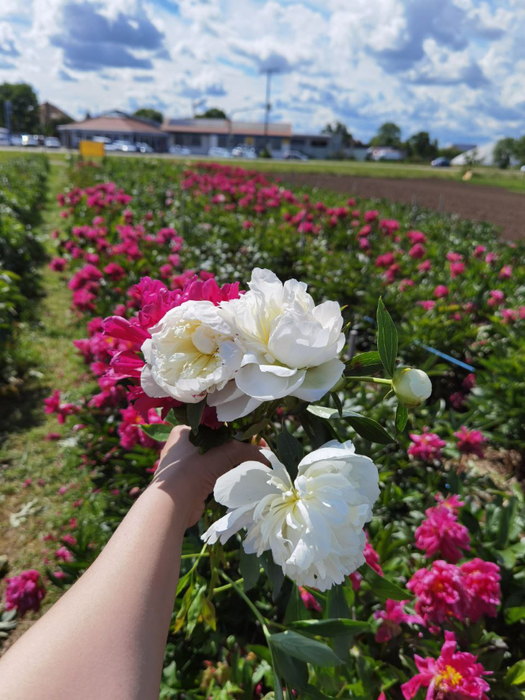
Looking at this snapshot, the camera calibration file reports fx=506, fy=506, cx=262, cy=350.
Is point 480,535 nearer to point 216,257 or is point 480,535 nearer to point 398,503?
point 398,503

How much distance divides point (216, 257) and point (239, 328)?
4691 millimetres

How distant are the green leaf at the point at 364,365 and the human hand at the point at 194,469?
10.8 inches

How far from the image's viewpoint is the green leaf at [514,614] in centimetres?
156

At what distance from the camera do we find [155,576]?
0.80 metres

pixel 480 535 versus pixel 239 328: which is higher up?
pixel 239 328

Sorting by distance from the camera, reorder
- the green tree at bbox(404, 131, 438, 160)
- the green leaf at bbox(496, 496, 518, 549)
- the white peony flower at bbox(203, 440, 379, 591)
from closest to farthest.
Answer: the white peony flower at bbox(203, 440, 379, 591) < the green leaf at bbox(496, 496, 518, 549) < the green tree at bbox(404, 131, 438, 160)

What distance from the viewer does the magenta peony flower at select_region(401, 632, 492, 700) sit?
1.14 m

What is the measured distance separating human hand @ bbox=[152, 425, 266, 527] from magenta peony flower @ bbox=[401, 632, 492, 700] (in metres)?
0.69

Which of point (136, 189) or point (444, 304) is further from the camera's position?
point (136, 189)

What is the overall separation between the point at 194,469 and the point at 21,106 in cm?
9442

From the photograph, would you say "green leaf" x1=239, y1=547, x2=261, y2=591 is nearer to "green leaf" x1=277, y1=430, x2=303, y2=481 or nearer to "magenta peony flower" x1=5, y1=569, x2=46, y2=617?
"green leaf" x1=277, y1=430, x2=303, y2=481

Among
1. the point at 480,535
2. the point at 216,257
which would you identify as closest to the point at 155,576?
the point at 480,535

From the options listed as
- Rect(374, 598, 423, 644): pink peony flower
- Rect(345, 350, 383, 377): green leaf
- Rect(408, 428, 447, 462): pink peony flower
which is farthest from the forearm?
Rect(408, 428, 447, 462): pink peony flower

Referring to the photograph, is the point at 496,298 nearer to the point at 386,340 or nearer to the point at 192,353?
the point at 386,340
